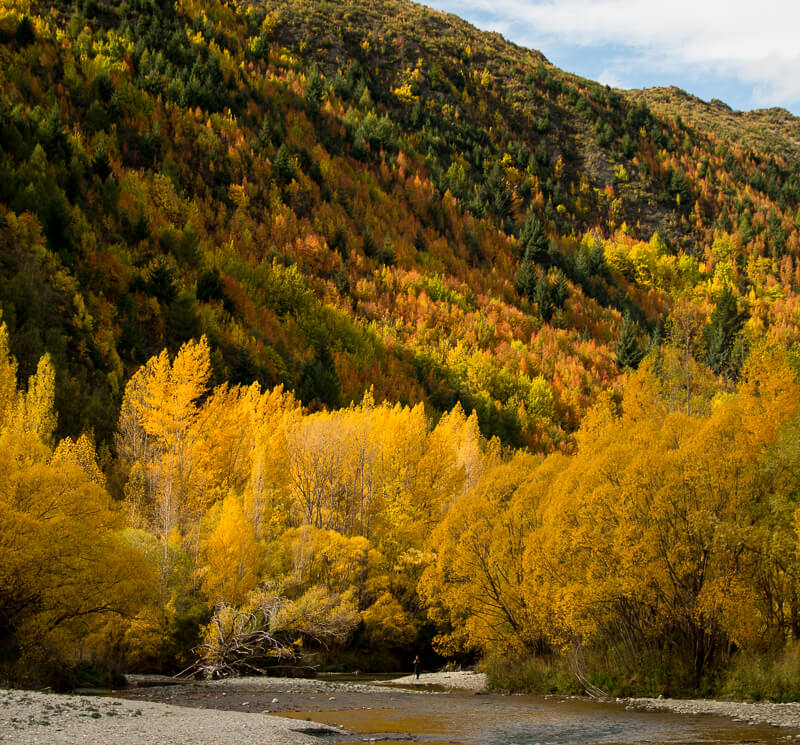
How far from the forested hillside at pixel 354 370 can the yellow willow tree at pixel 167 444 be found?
269 millimetres

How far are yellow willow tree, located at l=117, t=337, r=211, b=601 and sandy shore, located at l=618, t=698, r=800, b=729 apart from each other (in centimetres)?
2527

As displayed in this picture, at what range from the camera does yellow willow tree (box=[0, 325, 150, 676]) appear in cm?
2883

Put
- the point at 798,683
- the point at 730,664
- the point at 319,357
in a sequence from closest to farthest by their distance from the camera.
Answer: the point at 798,683 → the point at 730,664 → the point at 319,357

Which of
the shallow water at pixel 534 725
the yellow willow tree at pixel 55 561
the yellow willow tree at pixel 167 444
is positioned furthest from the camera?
→ the yellow willow tree at pixel 167 444

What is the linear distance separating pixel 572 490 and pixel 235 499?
62.6 ft

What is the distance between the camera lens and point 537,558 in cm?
3428

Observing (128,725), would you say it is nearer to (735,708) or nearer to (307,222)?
(735,708)

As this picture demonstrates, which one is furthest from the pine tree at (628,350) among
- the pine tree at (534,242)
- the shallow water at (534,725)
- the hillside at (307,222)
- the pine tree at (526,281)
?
the shallow water at (534,725)

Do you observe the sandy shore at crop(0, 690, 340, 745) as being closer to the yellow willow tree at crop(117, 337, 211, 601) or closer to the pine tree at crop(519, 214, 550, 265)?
the yellow willow tree at crop(117, 337, 211, 601)

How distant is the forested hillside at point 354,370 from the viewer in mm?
30406

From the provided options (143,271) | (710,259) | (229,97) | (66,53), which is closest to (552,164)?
(710,259)

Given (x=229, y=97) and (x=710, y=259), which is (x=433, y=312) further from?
(x=710, y=259)

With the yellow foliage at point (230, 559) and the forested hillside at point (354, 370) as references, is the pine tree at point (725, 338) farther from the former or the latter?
the yellow foliage at point (230, 559)

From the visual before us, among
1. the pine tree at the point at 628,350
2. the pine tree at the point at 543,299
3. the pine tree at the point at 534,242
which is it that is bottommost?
the pine tree at the point at 628,350
